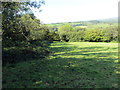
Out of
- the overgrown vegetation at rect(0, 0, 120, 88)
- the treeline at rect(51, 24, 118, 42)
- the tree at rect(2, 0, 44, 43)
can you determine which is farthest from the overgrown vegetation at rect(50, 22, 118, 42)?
the tree at rect(2, 0, 44, 43)

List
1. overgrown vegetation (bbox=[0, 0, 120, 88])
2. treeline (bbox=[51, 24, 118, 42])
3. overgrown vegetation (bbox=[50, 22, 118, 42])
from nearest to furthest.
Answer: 1. overgrown vegetation (bbox=[0, 0, 120, 88])
2. treeline (bbox=[51, 24, 118, 42])
3. overgrown vegetation (bbox=[50, 22, 118, 42])

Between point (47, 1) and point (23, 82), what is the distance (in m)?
10.9

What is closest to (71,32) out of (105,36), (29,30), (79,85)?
(105,36)

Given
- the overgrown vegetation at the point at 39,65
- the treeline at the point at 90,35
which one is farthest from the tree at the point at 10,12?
the treeline at the point at 90,35

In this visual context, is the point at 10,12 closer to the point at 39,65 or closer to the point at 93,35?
the point at 39,65

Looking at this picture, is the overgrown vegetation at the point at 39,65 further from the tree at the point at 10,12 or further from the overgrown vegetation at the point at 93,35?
the overgrown vegetation at the point at 93,35

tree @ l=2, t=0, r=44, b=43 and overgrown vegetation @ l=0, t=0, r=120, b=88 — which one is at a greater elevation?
tree @ l=2, t=0, r=44, b=43

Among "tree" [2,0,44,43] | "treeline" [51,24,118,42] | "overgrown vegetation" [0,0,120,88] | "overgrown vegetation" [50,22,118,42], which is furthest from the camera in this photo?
"overgrown vegetation" [50,22,118,42]

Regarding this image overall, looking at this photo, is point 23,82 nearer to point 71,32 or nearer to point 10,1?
point 10,1

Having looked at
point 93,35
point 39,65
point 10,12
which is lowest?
point 39,65

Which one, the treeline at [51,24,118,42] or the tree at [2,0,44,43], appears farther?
the treeline at [51,24,118,42]

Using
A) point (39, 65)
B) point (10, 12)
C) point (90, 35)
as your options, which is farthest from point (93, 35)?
point (39, 65)

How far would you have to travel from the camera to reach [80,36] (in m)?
79.2

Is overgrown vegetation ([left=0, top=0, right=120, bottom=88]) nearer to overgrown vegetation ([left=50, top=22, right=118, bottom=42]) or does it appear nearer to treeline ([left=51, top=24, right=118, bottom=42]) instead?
treeline ([left=51, top=24, right=118, bottom=42])
